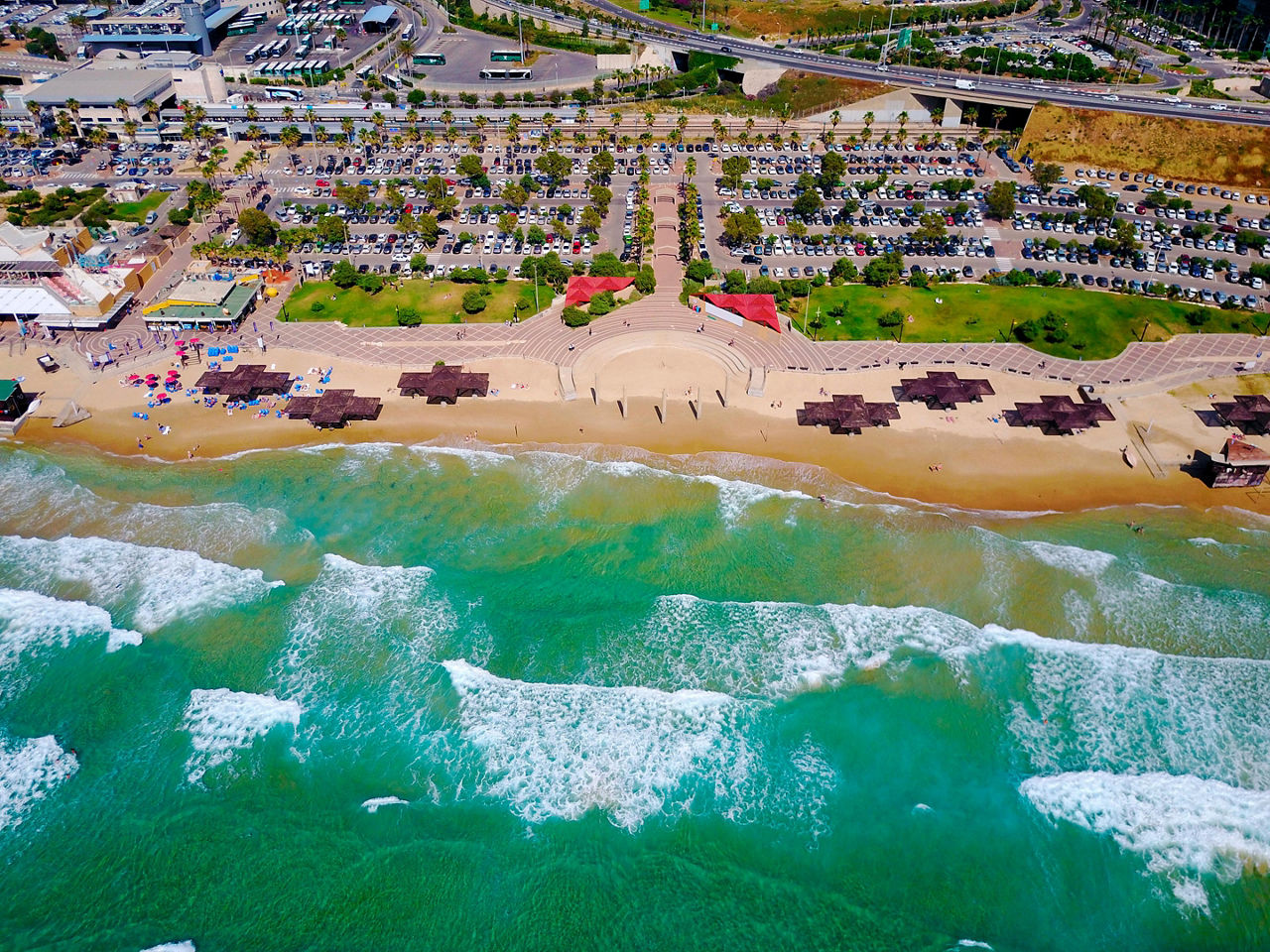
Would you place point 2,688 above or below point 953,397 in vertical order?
below

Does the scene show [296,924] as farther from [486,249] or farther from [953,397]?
Answer: [486,249]

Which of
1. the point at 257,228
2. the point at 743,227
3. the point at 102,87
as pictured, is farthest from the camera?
the point at 102,87

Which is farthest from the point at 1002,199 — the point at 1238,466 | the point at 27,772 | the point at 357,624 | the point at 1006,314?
the point at 27,772

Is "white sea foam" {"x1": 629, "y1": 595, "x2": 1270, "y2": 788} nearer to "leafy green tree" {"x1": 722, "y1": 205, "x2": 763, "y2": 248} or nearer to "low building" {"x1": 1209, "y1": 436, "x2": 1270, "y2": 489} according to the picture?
"low building" {"x1": 1209, "y1": 436, "x2": 1270, "y2": 489}

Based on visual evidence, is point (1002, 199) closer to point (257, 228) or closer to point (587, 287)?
point (587, 287)

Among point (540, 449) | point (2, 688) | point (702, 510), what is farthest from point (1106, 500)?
point (2, 688)
